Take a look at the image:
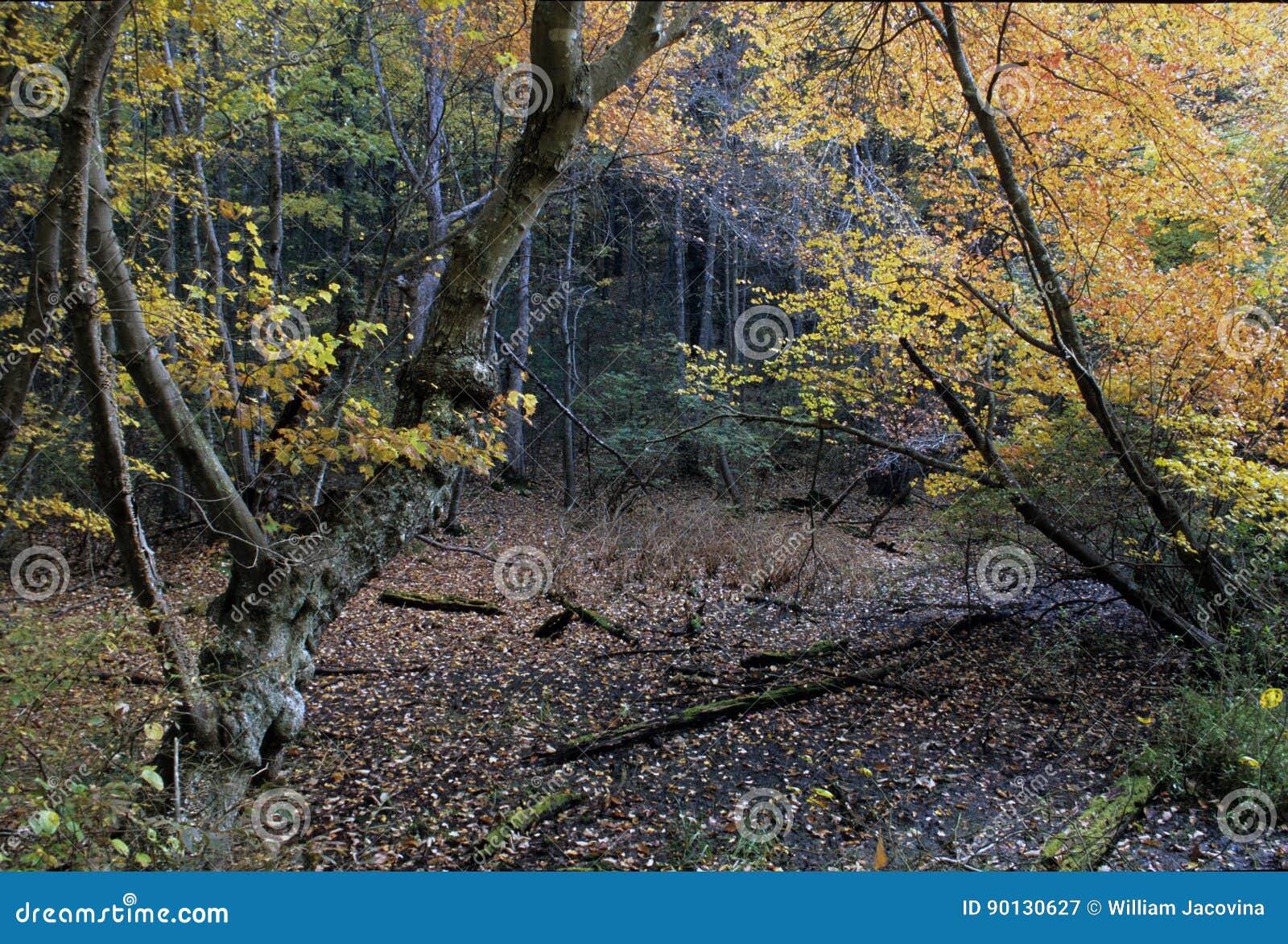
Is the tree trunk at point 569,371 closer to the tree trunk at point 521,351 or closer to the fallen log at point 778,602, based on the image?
the tree trunk at point 521,351

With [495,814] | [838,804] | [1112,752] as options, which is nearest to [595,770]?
[495,814]

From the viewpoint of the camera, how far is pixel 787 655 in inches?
251

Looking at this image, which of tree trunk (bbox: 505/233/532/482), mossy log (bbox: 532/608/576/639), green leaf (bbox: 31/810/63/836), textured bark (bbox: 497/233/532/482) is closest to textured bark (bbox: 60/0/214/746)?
green leaf (bbox: 31/810/63/836)

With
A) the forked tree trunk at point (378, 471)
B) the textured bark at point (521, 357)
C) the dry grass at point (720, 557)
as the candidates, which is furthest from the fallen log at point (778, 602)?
the textured bark at point (521, 357)

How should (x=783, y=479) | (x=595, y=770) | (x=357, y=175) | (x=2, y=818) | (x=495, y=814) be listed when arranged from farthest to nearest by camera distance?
1. (x=357, y=175)
2. (x=783, y=479)
3. (x=595, y=770)
4. (x=495, y=814)
5. (x=2, y=818)

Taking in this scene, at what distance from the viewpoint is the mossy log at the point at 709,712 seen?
186 inches

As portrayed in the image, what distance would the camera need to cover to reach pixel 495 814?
3.93 m

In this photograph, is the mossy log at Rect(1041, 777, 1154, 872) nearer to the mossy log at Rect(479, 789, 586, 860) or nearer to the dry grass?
the mossy log at Rect(479, 789, 586, 860)

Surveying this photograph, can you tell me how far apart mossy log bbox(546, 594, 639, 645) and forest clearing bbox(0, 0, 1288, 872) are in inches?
2.7

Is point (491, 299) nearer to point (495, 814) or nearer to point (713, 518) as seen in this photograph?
point (495, 814)

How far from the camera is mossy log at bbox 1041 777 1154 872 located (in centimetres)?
341

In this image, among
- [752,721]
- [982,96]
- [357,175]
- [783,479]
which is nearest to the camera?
[982,96]

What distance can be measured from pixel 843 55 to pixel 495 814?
5819 millimetres

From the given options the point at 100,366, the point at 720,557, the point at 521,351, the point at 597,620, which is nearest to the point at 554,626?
the point at 597,620
